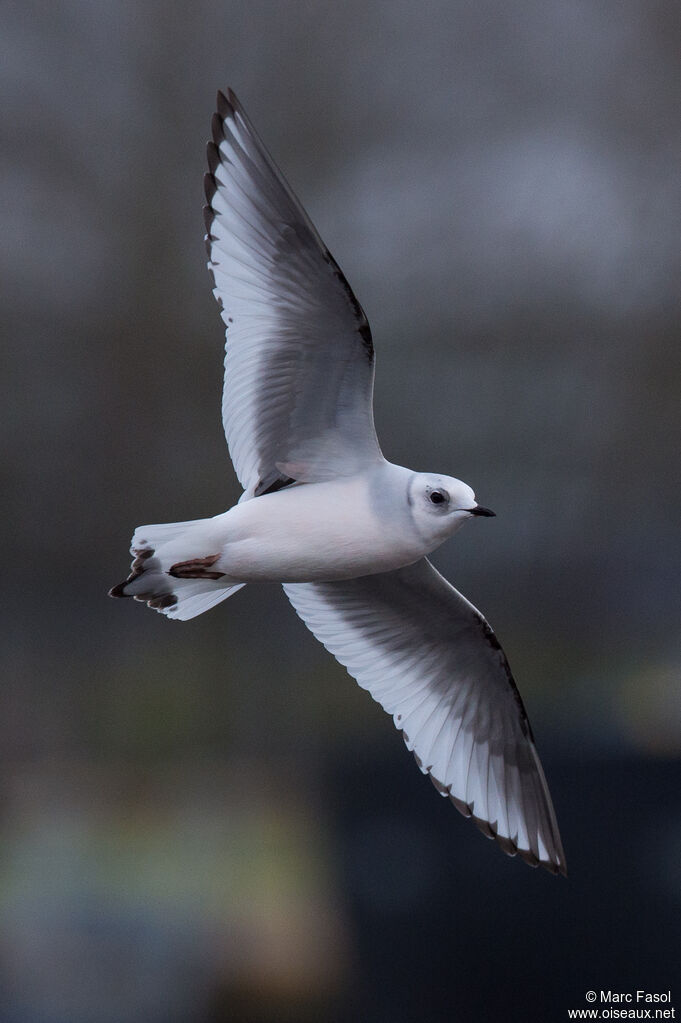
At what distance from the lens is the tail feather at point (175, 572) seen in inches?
36.2

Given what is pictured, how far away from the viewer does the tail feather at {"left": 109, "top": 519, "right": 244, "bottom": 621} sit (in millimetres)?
919

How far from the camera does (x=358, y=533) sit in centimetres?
89

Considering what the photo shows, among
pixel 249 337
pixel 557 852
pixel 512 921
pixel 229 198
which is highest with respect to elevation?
pixel 229 198

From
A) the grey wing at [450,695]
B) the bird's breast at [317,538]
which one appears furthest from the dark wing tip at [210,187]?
the grey wing at [450,695]

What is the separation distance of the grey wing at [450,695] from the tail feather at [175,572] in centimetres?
19

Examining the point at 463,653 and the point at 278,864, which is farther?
the point at 278,864

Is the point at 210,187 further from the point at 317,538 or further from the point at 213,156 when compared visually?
the point at 317,538

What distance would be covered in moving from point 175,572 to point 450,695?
396 millimetres

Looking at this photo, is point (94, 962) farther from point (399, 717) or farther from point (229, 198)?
point (229, 198)

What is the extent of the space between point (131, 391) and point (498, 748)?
161cm

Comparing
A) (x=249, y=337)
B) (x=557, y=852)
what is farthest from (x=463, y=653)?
(x=249, y=337)

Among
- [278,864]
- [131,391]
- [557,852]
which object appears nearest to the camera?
[557,852]

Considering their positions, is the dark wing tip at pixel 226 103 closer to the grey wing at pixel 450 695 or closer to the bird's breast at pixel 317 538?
the bird's breast at pixel 317 538

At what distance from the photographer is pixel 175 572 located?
912 millimetres
